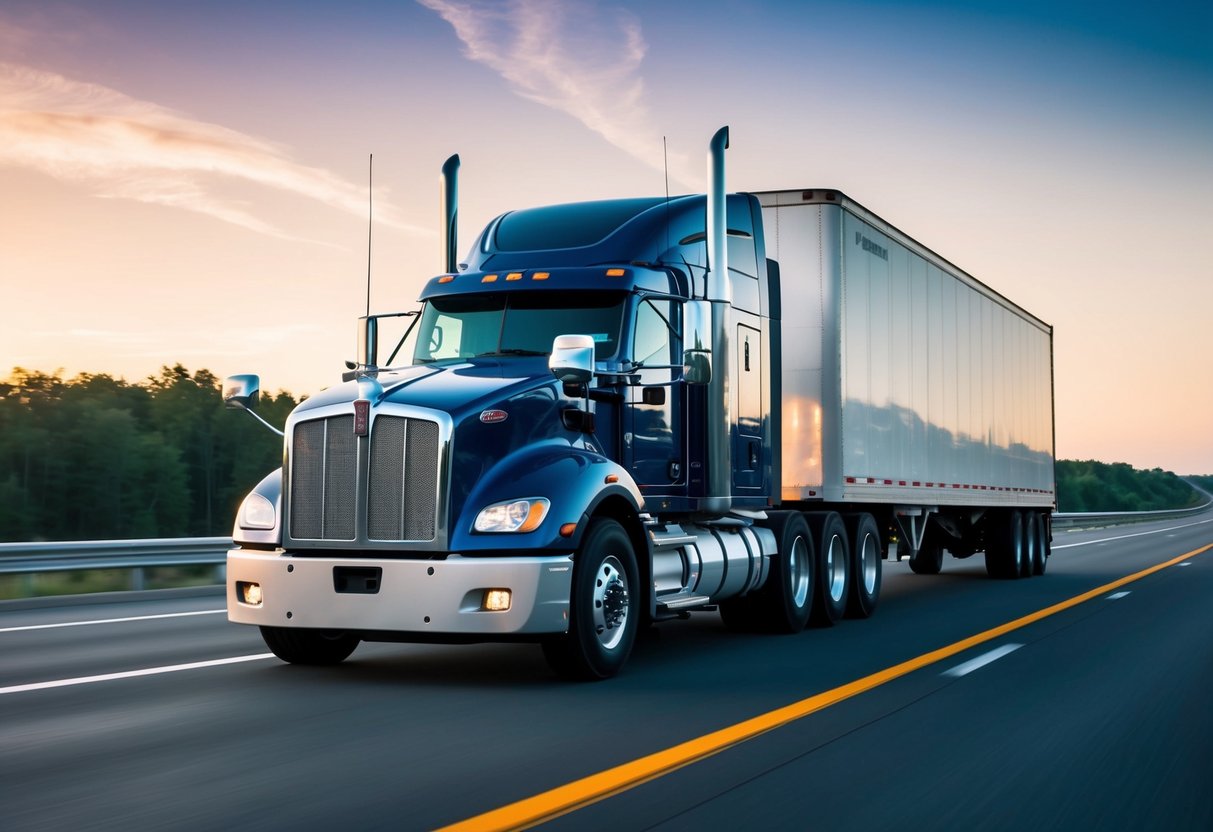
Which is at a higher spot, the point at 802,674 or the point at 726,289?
the point at 726,289

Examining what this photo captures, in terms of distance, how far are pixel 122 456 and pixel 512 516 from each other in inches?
3913

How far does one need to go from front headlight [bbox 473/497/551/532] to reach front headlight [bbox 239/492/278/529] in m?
1.50

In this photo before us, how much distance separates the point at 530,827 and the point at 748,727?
8.26 ft

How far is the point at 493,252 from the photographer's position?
11414mm

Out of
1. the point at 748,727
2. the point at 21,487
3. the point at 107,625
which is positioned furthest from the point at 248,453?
the point at 748,727

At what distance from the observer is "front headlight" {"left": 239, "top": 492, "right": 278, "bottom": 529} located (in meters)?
9.29

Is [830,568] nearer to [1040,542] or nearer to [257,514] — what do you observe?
[257,514]

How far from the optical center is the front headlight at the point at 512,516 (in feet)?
28.6

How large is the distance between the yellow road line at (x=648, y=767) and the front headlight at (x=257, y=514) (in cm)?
355

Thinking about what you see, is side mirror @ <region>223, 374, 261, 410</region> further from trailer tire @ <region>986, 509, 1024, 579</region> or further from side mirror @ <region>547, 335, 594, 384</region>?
trailer tire @ <region>986, 509, 1024, 579</region>

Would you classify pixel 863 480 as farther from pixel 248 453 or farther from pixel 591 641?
pixel 248 453

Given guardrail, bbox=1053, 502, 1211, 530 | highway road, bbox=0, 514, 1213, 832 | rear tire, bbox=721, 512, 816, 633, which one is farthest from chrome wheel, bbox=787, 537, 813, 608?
guardrail, bbox=1053, 502, 1211, 530

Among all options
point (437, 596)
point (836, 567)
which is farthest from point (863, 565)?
point (437, 596)

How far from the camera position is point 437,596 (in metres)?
8.55
